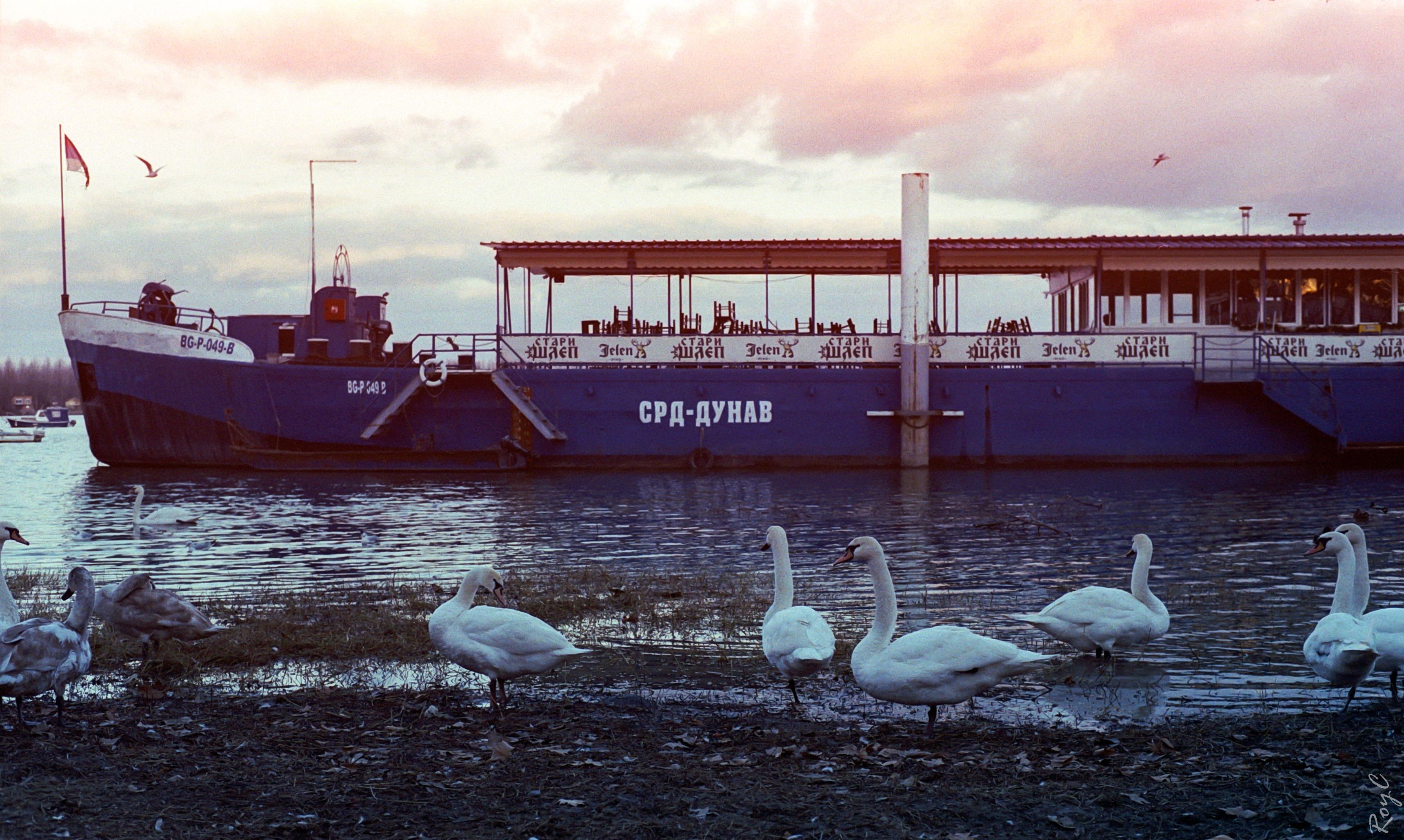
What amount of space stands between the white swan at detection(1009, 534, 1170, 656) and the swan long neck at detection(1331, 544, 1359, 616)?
127 cm

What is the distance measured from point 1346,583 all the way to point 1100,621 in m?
1.63

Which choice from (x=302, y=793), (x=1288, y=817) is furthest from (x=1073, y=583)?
(x=302, y=793)

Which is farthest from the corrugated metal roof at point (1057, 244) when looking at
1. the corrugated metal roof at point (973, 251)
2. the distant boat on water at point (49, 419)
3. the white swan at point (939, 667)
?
the distant boat on water at point (49, 419)

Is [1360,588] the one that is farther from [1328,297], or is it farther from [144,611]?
[1328,297]

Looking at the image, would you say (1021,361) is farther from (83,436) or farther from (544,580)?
(83,436)

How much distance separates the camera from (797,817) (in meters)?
5.49

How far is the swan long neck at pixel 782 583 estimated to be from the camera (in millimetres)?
8992

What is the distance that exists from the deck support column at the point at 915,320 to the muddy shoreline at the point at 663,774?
25.7 metres

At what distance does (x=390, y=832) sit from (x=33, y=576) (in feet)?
36.1

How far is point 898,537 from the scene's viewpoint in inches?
716

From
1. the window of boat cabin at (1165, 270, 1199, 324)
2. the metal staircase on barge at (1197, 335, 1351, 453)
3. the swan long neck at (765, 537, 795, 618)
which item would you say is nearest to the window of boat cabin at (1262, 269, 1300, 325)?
the window of boat cabin at (1165, 270, 1199, 324)
